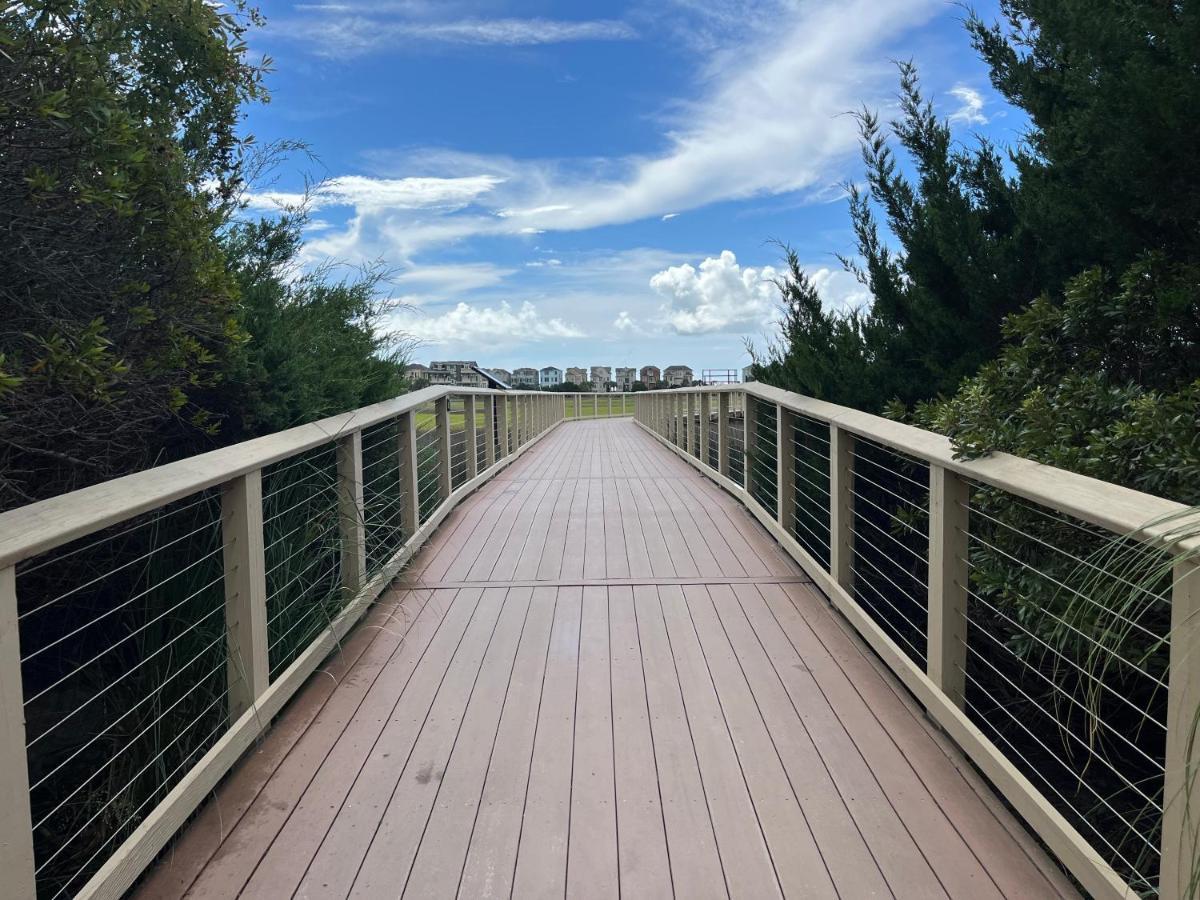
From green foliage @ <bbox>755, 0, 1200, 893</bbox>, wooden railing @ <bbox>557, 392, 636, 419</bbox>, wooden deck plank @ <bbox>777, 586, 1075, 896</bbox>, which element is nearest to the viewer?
wooden deck plank @ <bbox>777, 586, 1075, 896</bbox>

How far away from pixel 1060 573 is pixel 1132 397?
2.16ft

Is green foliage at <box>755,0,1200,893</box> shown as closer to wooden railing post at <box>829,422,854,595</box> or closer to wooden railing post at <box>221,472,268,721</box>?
wooden railing post at <box>829,422,854,595</box>

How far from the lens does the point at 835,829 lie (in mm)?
2066

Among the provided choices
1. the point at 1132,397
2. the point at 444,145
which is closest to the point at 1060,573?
the point at 1132,397

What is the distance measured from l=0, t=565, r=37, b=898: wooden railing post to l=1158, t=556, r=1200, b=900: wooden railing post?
190 centimetres

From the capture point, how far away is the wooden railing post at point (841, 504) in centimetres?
356

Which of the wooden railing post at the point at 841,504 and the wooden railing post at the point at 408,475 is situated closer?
the wooden railing post at the point at 841,504

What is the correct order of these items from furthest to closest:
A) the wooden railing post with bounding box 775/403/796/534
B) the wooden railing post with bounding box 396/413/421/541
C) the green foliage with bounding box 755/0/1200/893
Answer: the wooden railing post with bounding box 396/413/421/541 < the wooden railing post with bounding box 775/403/796/534 < the green foliage with bounding box 755/0/1200/893

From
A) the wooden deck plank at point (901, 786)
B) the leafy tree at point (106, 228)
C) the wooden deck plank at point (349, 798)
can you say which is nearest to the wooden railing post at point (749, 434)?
the wooden deck plank at point (901, 786)

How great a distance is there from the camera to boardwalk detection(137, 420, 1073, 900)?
6.27 feet

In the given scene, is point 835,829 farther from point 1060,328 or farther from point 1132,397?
point 1060,328

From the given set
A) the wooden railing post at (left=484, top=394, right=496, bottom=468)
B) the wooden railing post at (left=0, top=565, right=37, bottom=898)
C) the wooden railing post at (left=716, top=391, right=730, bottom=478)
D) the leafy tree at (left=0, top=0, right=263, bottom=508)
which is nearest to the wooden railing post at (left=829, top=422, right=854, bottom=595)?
the leafy tree at (left=0, top=0, right=263, bottom=508)

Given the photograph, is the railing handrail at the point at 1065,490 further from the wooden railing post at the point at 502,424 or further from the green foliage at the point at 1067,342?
the wooden railing post at the point at 502,424

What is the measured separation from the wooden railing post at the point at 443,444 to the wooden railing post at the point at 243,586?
140 inches
